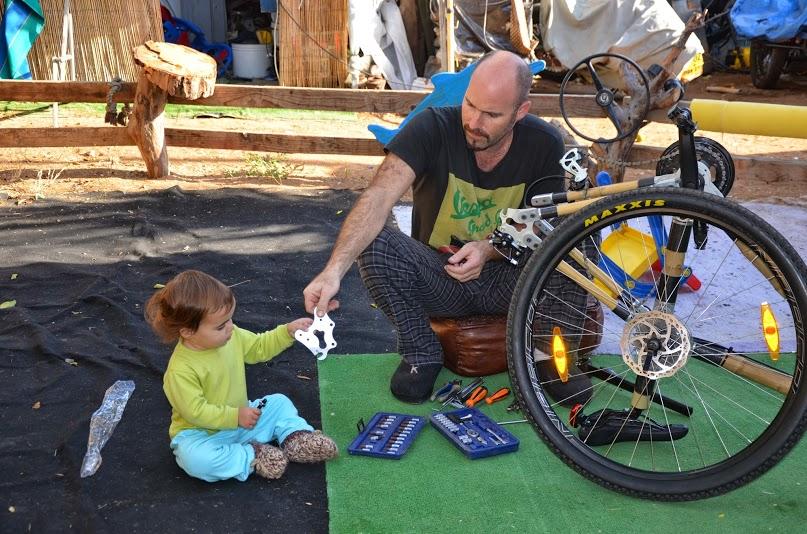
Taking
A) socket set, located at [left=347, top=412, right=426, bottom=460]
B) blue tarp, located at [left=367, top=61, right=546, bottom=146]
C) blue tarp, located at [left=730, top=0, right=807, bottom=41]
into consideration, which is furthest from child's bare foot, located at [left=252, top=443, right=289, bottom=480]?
blue tarp, located at [left=730, top=0, right=807, bottom=41]

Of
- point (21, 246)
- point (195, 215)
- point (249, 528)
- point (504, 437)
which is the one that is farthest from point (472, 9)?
point (249, 528)

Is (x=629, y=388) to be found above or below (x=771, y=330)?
below

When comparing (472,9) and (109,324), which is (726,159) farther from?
(472,9)

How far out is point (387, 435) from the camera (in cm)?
289

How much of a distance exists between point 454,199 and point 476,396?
756 millimetres

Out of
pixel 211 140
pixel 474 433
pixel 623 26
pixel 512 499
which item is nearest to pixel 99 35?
pixel 211 140

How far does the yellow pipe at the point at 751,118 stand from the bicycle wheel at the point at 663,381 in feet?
1.21

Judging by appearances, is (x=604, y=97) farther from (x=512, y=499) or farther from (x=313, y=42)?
(x=313, y=42)

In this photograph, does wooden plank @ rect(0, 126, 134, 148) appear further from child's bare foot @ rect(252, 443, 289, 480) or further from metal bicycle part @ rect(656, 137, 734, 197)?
metal bicycle part @ rect(656, 137, 734, 197)

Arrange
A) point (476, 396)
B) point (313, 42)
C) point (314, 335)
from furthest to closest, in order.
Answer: point (313, 42) < point (476, 396) < point (314, 335)

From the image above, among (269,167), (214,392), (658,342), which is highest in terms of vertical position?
(658,342)

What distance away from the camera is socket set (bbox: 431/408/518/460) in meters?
2.83

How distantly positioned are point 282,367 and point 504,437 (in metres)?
1.04

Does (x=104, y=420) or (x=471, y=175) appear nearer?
(x=104, y=420)
